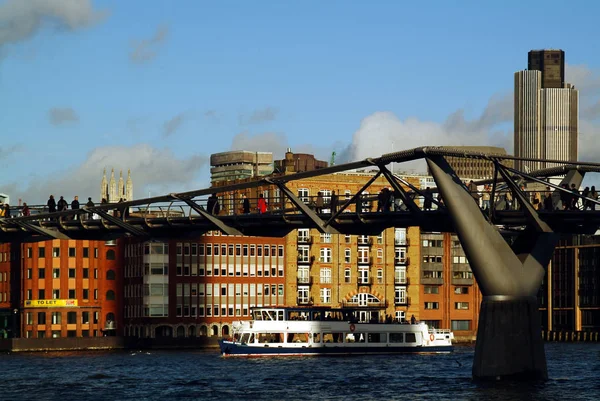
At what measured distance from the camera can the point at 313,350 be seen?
537 ft

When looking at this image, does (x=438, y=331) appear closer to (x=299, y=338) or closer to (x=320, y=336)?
(x=299, y=338)

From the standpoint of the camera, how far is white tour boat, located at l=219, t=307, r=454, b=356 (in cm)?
16200

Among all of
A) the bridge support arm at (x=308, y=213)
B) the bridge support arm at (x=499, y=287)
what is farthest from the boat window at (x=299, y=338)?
the bridge support arm at (x=499, y=287)

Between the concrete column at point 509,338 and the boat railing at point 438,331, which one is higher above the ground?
the concrete column at point 509,338

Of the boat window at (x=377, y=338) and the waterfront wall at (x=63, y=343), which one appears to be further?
the waterfront wall at (x=63, y=343)

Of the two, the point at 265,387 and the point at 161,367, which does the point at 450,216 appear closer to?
the point at 265,387

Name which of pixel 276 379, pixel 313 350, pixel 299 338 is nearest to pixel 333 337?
pixel 299 338

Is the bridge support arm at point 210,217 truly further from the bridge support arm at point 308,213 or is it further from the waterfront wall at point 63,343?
the waterfront wall at point 63,343

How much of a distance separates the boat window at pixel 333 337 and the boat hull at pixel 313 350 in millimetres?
1992

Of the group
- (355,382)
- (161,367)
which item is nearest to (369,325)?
(161,367)

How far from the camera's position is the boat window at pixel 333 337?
550ft

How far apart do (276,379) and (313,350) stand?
4575 cm

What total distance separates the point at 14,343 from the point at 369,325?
2108 inches

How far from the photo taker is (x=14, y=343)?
7677 inches
